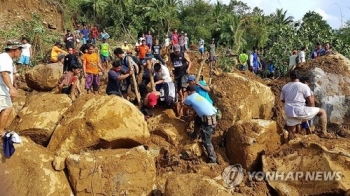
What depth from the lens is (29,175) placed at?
6.09 m

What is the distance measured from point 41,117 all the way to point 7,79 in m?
1.46

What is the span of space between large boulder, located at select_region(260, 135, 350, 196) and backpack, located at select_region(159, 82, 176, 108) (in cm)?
224

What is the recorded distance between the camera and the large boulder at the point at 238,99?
8.00 m

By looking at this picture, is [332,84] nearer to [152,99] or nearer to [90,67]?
[152,99]

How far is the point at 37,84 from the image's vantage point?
34.7 ft

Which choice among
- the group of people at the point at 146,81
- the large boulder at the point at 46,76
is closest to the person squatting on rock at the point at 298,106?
the group of people at the point at 146,81

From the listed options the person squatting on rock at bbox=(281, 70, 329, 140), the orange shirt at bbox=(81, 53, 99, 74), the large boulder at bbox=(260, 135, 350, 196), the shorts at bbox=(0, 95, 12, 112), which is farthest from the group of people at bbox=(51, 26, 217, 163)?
the shorts at bbox=(0, 95, 12, 112)

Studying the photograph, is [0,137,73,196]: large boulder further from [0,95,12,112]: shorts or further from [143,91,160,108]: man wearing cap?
[143,91,160,108]: man wearing cap

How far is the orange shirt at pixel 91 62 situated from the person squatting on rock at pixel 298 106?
421 centimetres

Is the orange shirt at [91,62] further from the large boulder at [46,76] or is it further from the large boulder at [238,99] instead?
the large boulder at [238,99]

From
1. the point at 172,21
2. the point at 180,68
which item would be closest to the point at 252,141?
the point at 180,68

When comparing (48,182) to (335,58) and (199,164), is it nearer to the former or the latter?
(199,164)

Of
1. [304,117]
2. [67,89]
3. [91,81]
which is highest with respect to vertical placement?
[91,81]

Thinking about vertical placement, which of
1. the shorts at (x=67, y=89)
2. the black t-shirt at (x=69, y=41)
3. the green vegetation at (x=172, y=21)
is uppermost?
the green vegetation at (x=172, y=21)
